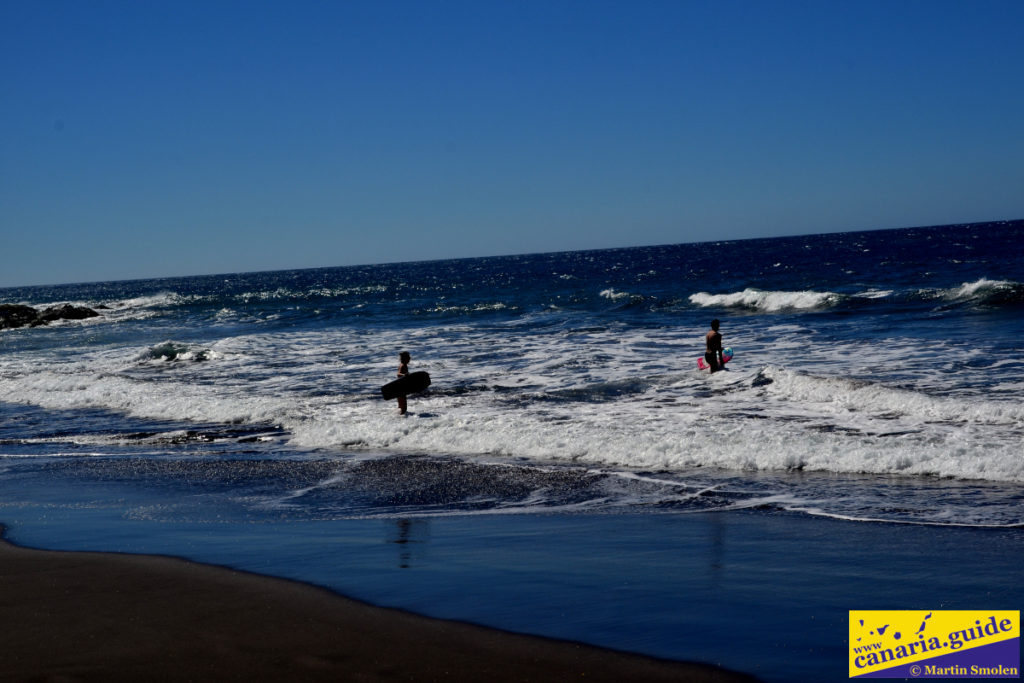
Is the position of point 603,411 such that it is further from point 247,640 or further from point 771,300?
point 771,300

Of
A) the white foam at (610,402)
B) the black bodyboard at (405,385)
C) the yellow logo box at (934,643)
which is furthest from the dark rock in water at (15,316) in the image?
the yellow logo box at (934,643)

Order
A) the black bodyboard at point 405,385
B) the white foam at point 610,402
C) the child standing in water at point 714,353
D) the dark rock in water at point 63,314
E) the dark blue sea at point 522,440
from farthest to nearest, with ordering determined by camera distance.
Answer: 1. the dark rock in water at point 63,314
2. the child standing in water at point 714,353
3. the black bodyboard at point 405,385
4. the white foam at point 610,402
5. the dark blue sea at point 522,440

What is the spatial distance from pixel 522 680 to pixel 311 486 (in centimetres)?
661

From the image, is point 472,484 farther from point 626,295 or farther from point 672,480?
point 626,295

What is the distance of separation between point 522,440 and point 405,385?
12.6ft

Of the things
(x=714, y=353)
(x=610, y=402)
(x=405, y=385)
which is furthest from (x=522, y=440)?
(x=714, y=353)

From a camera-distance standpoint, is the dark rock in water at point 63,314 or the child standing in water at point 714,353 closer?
the child standing in water at point 714,353

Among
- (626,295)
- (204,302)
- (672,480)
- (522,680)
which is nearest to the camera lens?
(522,680)

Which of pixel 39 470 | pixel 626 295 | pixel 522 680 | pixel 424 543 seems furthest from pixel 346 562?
pixel 626 295

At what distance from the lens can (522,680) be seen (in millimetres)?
4746

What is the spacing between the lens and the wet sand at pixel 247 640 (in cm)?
489

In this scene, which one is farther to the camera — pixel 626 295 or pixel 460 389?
pixel 626 295

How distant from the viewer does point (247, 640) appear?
5.46m

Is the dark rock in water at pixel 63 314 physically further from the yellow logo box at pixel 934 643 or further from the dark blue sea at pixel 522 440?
the yellow logo box at pixel 934 643
